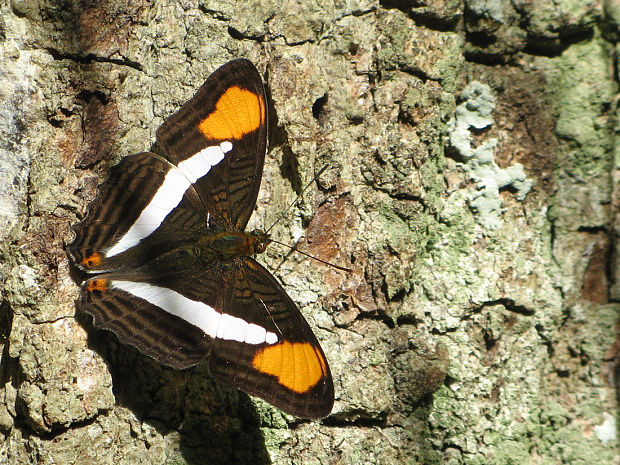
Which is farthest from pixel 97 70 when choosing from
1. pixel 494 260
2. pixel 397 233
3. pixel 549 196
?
pixel 549 196

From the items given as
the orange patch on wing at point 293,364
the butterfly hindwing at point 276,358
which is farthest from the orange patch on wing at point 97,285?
the orange patch on wing at point 293,364

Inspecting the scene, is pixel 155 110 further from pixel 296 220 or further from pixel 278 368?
pixel 278 368

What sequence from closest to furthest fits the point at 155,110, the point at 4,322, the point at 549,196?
the point at 4,322, the point at 155,110, the point at 549,196

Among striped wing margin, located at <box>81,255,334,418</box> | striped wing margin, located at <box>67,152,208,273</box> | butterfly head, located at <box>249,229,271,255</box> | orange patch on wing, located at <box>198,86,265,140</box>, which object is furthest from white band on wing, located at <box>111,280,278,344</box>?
orange patch on wing, located at <box>198,86,265,140</box>

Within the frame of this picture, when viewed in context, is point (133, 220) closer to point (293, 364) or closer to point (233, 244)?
point (233, 244)

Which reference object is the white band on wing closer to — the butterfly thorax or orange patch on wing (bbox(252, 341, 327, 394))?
orange patch on wing (bbox(252, 341, 327, 394))

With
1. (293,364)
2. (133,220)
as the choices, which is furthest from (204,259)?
(293,364)

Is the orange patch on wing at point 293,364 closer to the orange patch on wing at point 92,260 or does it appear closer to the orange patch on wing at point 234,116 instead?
the orange patch on wing at point 92,260
